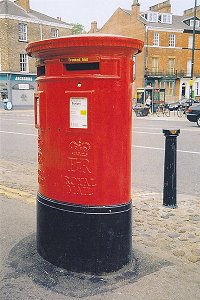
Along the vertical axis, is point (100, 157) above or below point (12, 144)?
above

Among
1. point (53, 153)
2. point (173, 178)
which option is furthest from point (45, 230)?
point (173, 178)

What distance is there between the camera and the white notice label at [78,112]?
2.81 meters

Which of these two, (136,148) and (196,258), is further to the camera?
(136,148)

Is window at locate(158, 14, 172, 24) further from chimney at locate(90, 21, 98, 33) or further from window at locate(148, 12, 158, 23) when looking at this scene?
chimney at locate(90, 21, 98, 33)

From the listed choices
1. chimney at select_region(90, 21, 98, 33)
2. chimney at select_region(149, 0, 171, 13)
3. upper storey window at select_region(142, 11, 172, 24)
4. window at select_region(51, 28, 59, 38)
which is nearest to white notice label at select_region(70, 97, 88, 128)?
window at select_region(51, 28, 59, 38)

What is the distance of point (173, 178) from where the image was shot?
15.2 ft

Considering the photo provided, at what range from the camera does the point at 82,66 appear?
9.21 ft

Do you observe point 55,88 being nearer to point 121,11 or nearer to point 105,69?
point 105,69

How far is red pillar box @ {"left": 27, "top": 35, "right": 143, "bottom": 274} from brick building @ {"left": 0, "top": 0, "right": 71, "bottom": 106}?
3832 centimetres

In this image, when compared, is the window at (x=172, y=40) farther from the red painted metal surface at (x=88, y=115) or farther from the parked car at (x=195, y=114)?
the red painted metal surface at (x=88, y=115)

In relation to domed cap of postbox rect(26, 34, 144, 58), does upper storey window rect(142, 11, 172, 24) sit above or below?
above

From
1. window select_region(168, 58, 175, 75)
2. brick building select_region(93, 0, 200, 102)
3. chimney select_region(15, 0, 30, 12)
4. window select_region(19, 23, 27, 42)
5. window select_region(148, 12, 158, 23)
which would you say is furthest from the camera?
Answer: window select_region(168, 58, 175, 75)

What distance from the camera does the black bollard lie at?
4.55 metres

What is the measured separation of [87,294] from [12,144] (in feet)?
30.3
